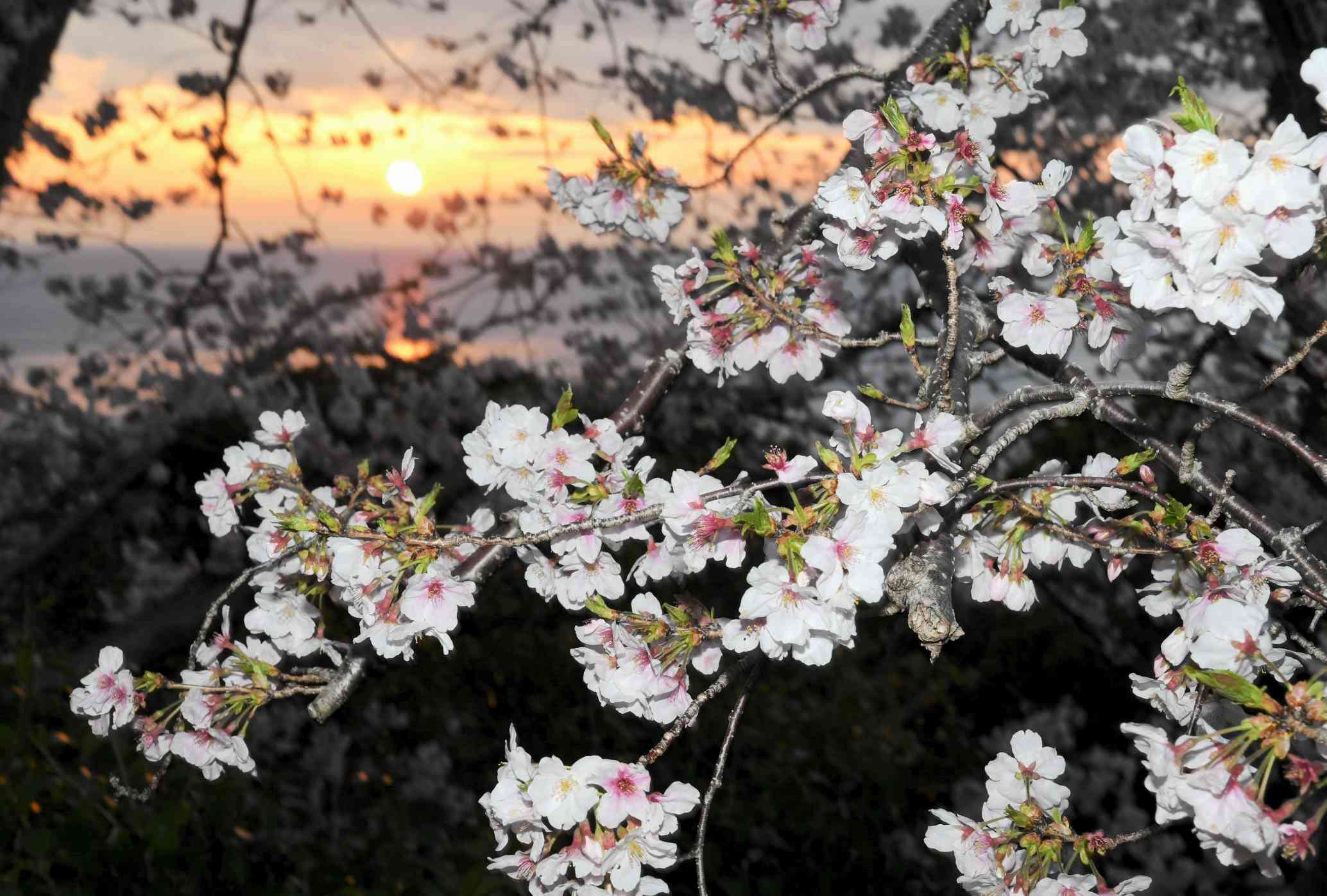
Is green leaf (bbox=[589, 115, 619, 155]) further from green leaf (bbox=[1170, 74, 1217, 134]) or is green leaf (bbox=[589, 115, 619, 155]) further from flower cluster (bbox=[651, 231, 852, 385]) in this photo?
green leaf (bbox=[1170, 74, 1217, 134])

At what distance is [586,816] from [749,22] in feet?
5.93

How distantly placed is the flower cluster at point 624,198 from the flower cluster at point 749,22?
36 centimetres

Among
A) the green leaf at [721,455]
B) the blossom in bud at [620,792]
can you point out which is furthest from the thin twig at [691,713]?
the green leaf at [721,455]

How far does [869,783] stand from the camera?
575 centimetres

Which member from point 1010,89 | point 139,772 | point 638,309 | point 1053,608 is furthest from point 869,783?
point 1010,89

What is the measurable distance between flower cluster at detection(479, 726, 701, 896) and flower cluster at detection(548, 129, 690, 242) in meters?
1.29

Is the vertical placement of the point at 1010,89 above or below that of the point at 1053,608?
above

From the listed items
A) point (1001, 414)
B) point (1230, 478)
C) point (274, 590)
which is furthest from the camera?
point (274, 590)

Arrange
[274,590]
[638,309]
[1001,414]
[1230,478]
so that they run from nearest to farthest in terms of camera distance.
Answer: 1. [1230,478]
2. [1001,414]
3. [274,590]
4. [638,309]

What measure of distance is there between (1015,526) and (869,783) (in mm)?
4240

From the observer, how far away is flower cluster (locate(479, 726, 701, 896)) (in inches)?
64.6

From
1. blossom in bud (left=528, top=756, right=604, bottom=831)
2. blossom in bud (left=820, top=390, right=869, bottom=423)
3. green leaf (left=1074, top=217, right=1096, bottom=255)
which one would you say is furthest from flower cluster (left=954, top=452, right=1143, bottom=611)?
blossom in bud (left=528, top=756, right=604, bottom=831)

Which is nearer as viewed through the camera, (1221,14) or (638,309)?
(1221,14)

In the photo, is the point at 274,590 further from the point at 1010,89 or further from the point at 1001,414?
the point at 1010,89
